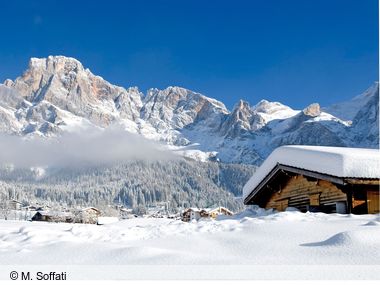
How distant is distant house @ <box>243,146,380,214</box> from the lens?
12.2m

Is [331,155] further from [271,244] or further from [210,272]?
[210,272]

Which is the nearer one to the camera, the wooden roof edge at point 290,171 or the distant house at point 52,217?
the wooden roof edge at point 290,171

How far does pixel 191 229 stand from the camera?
10.5m

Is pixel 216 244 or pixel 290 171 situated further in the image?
pixel 290 171

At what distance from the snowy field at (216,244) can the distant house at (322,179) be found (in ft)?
5.43

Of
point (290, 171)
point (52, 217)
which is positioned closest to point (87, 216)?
point (52, 217)

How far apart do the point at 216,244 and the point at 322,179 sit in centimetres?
653

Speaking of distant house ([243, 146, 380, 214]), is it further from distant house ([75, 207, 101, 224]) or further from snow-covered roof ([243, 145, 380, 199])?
distant house ([75, 207, 101, 224])

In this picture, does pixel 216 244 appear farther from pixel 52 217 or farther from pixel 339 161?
pixel 52 217

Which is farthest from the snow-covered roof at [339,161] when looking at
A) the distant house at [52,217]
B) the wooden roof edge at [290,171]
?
the distant house at [52,217]

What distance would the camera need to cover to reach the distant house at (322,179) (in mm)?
12227

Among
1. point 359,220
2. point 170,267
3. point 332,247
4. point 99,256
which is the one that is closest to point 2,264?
point 99,256

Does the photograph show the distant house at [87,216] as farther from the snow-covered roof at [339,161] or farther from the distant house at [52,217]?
the snow-covered roof at [339,161]

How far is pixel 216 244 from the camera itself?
8.20m
